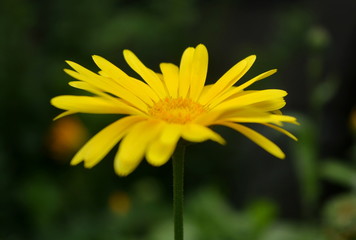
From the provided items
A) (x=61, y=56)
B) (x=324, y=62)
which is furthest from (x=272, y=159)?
(x=61, y=56)

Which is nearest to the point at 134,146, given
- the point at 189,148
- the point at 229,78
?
the point at 229,78

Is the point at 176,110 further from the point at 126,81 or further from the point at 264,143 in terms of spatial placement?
the point at 264,143

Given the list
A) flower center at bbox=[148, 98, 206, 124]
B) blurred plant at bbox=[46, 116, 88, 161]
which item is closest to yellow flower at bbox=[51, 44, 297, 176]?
flower center at bbox=[148, 98, 206, 124]

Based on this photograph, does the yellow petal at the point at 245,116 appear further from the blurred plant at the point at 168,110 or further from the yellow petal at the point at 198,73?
the yellow petal at the point at 198,73

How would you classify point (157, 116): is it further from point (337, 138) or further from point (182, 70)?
point (337, 138)

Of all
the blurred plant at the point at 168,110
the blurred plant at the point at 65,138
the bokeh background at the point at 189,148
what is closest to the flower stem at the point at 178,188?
the blurred plant at the point at 168,110

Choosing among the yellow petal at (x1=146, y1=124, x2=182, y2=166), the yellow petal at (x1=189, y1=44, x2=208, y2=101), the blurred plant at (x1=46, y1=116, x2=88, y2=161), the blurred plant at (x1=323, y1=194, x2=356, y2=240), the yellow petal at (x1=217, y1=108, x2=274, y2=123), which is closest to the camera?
the yellow petal at (x1=146, y1=124, x2=182, y2=166)

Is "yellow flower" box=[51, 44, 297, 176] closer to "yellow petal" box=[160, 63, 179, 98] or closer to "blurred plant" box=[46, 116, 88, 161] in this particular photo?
"yellow petal" box=[160, 63, 179, 98]
